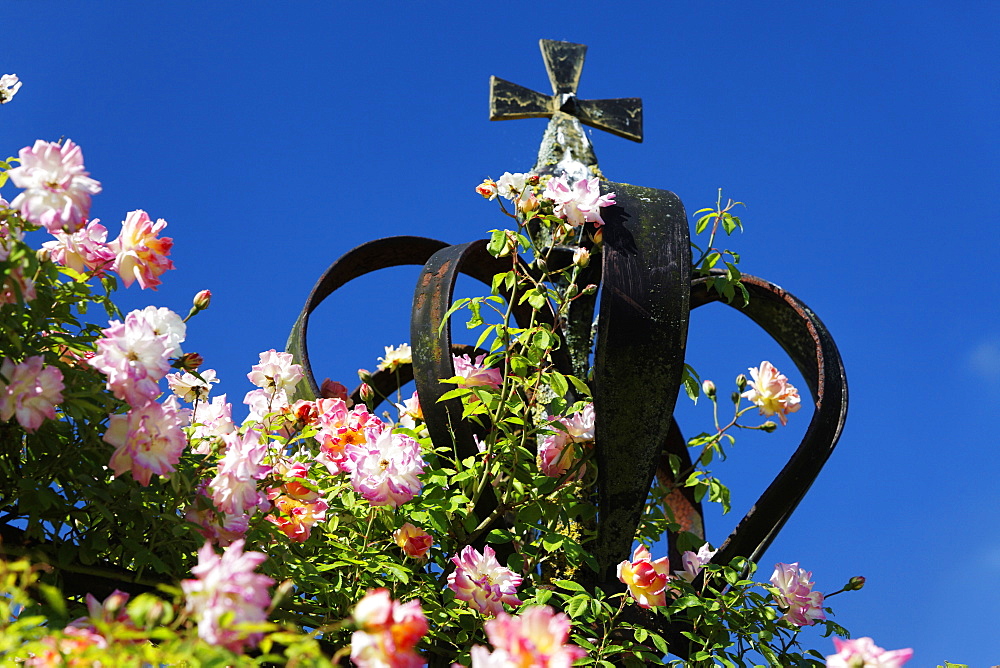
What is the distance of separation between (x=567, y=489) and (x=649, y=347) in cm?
42

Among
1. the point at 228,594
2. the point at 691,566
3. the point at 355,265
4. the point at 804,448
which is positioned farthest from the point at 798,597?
the point at 228,594

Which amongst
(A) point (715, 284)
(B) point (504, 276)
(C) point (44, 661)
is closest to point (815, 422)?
(A) point (715, 284)

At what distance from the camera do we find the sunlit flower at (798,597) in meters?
2.38

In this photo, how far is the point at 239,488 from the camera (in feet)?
5.74

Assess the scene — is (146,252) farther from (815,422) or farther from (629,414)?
(815,422)

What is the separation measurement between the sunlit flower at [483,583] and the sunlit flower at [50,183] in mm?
1026

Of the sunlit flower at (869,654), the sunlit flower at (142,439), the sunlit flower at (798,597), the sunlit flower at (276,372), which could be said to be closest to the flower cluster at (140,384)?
the sunlit flower at (142,439)

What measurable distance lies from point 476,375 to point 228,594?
1197 mm

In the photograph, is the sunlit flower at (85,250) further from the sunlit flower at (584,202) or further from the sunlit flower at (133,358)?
the sunlit flower at (584,202)

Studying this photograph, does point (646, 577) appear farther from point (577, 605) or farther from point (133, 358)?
point (133, 358)

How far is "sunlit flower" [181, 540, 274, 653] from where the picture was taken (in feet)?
3.52

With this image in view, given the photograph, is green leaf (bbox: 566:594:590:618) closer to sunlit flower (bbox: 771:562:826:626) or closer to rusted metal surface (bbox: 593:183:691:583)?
rusted metal surface (bbox: 593:183:691:583)

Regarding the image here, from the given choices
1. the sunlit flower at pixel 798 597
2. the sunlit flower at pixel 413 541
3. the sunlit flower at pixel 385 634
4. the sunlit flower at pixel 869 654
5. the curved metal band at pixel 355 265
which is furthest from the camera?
the curved metal band at pixel 355 265

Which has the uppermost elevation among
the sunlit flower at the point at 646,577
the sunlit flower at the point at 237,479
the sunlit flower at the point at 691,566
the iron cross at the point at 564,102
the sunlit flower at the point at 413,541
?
the iron cross at the point at 564,102
